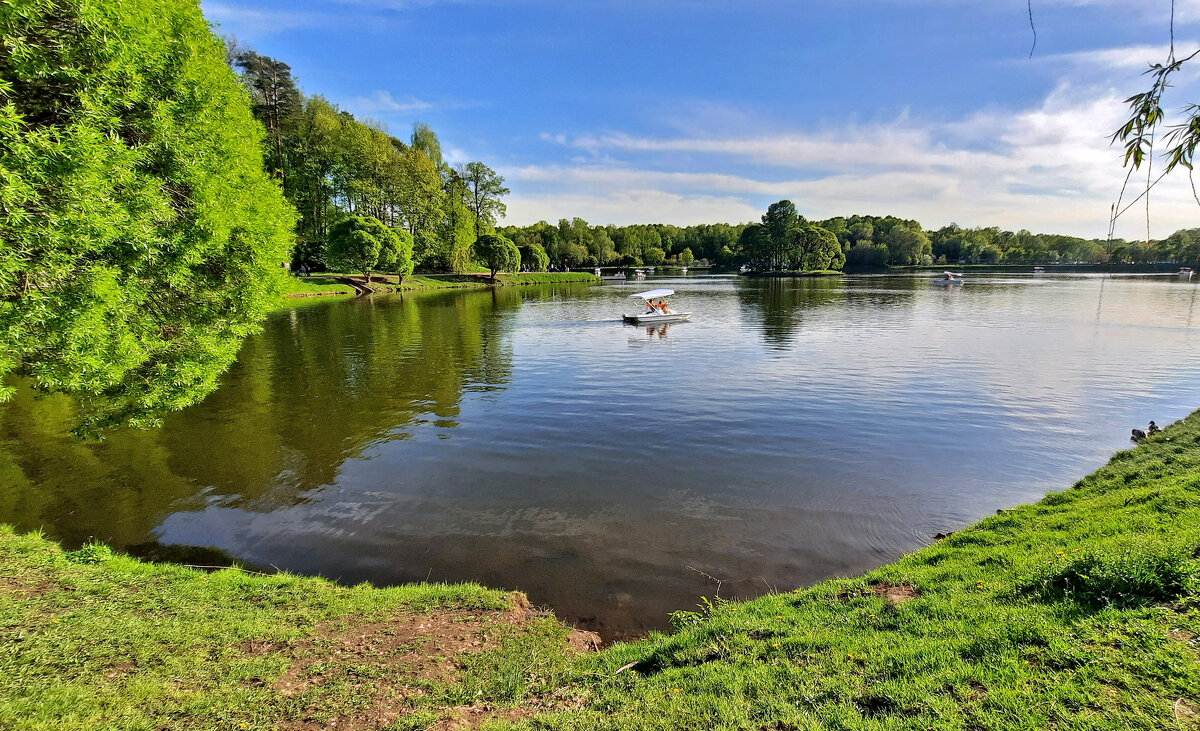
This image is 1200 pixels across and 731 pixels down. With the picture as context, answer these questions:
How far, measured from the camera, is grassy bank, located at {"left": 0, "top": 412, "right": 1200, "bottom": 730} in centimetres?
459

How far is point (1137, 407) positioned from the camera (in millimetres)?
18797

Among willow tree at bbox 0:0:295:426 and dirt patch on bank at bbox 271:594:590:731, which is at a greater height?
willow tree at bbox 0:0:295:426

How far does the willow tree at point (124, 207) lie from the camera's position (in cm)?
836

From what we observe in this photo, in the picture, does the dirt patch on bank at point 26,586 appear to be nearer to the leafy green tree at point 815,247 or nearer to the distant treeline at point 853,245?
the distant treeline at point 853,245

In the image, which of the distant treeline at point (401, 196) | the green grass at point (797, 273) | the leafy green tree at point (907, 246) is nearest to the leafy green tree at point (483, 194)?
the distant treeline at point (401, 196)

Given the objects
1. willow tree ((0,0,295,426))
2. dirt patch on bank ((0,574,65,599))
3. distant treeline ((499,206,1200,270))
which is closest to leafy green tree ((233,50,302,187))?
distant treeline ((499,206,1200,270))

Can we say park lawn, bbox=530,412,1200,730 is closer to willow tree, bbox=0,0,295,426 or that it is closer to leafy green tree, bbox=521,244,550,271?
willow tree, bbox=0,0,295,426

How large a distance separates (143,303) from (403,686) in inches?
451

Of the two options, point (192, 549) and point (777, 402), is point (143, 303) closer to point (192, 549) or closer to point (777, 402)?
point (192, 549)

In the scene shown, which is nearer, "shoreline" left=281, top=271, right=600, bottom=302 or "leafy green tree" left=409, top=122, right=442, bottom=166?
"shoreline" left=281, top=271, right=600, bottom=302

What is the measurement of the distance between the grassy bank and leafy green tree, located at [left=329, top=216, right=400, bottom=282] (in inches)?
2719

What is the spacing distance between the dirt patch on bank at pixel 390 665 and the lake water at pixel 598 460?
1.79m

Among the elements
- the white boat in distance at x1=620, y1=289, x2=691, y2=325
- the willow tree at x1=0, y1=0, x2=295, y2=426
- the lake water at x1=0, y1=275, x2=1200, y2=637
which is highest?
the willow tree at x1=0, y1=0, x2=295, y2=426

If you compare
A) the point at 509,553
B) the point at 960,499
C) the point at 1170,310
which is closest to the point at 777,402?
the point at 960,499
